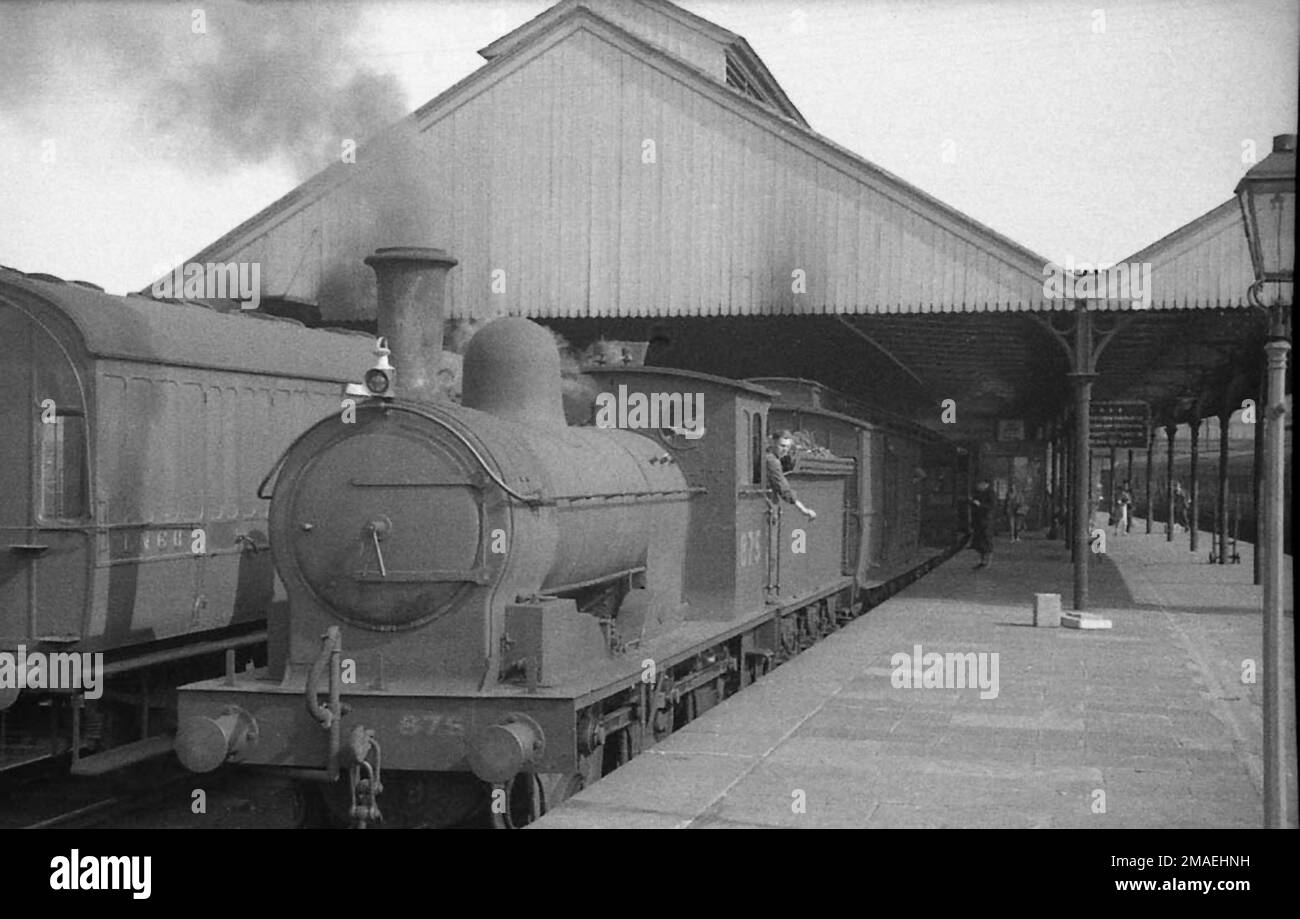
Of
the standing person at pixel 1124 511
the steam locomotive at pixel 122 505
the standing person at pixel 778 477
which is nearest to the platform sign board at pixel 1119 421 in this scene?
the standing person at pixel 778 477

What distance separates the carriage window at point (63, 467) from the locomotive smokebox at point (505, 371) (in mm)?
2461

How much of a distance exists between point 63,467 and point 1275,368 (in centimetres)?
696

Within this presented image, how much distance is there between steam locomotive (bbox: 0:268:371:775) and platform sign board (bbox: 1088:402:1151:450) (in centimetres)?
1733

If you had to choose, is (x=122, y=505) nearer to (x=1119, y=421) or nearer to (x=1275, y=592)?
(x=1275, y=592)

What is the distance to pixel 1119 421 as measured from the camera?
24.3 metres

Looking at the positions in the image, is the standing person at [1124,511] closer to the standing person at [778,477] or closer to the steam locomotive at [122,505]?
the standing person at [778,477]

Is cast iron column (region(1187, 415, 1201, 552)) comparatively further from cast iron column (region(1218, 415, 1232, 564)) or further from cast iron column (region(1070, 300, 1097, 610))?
cast iron column (region(1070, 300, 1097, 610))

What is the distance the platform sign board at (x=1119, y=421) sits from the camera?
24.3 m

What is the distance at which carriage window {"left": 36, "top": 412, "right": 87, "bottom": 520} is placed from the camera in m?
8.84

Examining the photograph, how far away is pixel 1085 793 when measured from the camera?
8078mm

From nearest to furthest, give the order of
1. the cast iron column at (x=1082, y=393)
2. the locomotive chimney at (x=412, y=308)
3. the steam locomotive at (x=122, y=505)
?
the locomotive chimney at (x=412, y=308), the steam locomotive at (x=122, y=505), the cast iron column at (x=1082, y=393)

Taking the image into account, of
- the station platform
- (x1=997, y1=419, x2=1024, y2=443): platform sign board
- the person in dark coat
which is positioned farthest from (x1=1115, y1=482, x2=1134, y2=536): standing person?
the station platform
